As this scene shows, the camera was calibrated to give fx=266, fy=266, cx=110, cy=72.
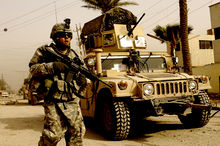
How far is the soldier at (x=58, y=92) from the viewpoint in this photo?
281 cm

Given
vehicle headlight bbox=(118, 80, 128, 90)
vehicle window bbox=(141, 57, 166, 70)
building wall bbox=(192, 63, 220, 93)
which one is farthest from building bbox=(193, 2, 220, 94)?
vehicle headlight bbox=(118, 80, 128, 90)

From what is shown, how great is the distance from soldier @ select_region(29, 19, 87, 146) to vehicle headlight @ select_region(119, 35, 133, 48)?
354cm

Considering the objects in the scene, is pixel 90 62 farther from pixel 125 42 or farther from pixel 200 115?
pixel 200 115

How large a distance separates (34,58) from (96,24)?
18.9 feet

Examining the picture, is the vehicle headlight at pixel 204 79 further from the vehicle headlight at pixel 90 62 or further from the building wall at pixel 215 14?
the building wall at pixel 215 14

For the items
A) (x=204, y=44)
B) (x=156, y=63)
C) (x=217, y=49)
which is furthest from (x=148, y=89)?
(x=204, y=44)

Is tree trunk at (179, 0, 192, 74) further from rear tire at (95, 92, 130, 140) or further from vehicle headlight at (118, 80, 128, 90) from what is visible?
vehicle headlight at (118, 80, 128, 90)

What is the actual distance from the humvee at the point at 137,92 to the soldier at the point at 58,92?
0.86m

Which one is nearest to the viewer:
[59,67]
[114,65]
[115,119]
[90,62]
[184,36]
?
[59,67]

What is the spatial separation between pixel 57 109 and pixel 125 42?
4015 millimetres

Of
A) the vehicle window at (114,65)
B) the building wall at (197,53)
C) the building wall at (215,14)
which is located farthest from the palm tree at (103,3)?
the vehicle window at (114,65)

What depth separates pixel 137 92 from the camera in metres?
4.73

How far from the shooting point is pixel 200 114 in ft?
17.6

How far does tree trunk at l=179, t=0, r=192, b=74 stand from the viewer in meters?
11.1
